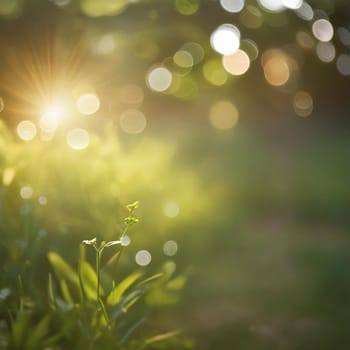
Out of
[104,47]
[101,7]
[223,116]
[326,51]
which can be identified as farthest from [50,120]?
[223,116]

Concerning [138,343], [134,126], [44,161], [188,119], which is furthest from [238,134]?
[138,343]

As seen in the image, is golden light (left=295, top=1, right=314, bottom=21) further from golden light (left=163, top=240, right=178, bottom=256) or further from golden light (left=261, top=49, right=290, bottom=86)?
golden light (left=261, top=49, right=290, bottom=86)

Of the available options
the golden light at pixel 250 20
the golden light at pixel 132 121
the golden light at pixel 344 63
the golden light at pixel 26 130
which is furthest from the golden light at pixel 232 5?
the golden light at pixel 132 121

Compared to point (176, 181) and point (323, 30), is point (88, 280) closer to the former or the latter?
point (176, 181)

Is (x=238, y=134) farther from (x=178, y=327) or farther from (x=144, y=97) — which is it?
(x=178, y=327)

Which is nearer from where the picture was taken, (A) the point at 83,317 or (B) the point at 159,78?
(A) the point at 83,317

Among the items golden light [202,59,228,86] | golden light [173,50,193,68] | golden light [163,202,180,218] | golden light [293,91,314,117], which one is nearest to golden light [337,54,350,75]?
golden light [202,59,228,86]
